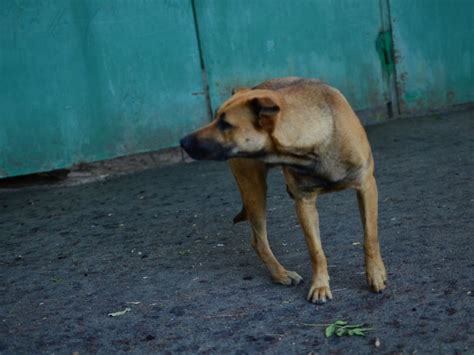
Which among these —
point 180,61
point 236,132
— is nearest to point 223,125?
point 236,132

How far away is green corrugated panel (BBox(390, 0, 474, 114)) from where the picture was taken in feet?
30.0

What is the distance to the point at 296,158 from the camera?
406cm

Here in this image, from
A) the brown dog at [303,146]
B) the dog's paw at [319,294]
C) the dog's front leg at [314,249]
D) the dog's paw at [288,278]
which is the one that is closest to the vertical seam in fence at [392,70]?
the brown dog at [303,146]

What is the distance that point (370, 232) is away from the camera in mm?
4359

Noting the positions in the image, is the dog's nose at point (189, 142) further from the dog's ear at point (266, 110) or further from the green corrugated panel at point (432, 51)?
the green corrugated panel at point (432, 51)

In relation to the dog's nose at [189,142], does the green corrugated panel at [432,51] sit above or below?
below

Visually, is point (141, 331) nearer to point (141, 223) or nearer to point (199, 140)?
point (199, 140)

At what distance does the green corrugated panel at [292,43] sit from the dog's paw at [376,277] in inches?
180

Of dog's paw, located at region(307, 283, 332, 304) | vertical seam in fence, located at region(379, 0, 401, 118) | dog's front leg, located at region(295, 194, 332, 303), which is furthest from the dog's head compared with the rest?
vertical seam in fence, located at region(379, 0, 401, 118)

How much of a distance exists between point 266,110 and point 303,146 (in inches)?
12.2

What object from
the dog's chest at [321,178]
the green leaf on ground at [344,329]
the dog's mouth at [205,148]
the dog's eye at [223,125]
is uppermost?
the dog's eye at [223,125]

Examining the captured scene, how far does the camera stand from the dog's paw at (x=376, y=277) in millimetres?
4250

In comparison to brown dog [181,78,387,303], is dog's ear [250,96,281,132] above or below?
above

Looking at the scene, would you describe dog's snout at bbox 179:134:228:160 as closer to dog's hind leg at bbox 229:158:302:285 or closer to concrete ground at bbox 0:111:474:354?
dog's hind leg at bbox 229:158:302:285
